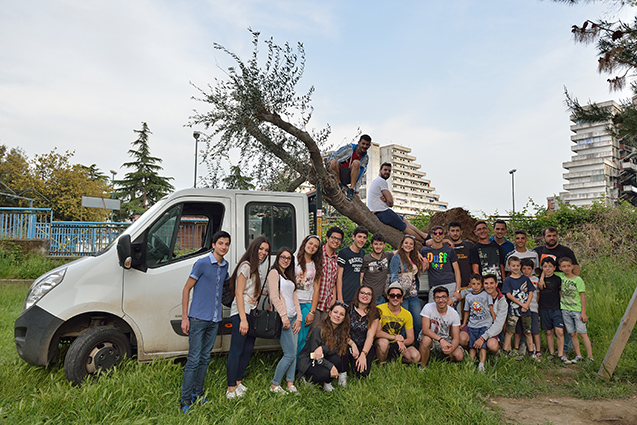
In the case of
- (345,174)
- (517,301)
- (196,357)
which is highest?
(345,174)

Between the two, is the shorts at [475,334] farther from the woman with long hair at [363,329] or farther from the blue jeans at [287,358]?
the blue jeans at [287,358]

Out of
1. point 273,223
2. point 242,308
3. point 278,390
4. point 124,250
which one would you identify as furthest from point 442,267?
point 124,250

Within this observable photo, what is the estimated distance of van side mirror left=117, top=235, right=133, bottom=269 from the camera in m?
4.45

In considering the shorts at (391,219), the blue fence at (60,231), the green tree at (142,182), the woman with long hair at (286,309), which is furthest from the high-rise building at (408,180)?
the woman with long hair at (286,309)

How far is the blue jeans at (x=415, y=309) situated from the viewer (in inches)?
229

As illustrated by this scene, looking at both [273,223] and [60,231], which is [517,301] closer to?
[273,223]

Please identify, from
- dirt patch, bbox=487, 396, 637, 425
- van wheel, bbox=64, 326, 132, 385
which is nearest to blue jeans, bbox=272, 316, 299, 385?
van wheel, bbox=64, 326, 132, 385

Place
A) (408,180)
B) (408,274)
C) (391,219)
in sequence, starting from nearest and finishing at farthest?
(408,274), (391,219), (408,180)

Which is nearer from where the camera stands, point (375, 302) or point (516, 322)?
point (375, 302)

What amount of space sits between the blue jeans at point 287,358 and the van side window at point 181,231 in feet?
4.92

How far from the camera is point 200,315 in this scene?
166 inches

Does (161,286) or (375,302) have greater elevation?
(161,286)

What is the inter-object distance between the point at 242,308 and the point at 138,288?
48.9 inches

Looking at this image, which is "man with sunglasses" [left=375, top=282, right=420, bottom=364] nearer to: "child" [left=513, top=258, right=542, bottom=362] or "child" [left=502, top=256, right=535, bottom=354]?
"child" [left=502, top=256, right=535, bottom=354]
